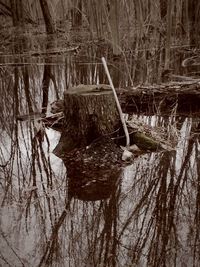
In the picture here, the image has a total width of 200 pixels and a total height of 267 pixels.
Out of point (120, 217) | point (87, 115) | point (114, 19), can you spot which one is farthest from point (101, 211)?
point (114, 19)

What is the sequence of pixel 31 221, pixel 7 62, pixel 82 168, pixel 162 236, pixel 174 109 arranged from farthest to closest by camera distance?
pixel 7 62 → pixel 174 109 → pixel 82 168 → pixel 31 221 → pixel 162 236

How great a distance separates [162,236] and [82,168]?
153 cm

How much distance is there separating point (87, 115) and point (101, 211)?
5.22 feet

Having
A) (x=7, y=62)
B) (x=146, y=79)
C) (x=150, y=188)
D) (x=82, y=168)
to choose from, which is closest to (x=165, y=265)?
(x=150, y=188)

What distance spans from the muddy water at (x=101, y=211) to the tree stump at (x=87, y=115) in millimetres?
398

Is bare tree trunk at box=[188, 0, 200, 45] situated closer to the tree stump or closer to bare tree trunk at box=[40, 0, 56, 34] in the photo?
bare tree trunk at box=[40, 0, 56, 34]

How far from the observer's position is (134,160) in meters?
4.41

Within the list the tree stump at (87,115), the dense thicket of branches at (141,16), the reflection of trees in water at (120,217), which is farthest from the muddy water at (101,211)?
the dense thicket of branches at (141,16)

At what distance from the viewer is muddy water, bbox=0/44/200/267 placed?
2.80 meters

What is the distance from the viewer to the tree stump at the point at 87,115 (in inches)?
180

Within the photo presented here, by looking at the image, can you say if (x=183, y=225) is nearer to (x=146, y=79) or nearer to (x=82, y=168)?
(x=82, y=168)

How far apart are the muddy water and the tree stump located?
40cm

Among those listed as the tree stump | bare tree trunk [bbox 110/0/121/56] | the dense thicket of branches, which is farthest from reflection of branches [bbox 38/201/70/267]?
bare tree trunk [bbox 110/0/121/56]

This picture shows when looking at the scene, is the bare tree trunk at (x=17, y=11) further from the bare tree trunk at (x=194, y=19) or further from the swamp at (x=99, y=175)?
the swamp at (x=99, y=175)
